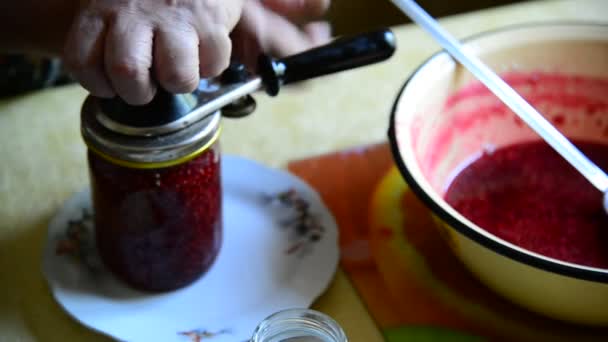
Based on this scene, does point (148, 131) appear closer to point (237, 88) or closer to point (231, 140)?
point (237, 88)

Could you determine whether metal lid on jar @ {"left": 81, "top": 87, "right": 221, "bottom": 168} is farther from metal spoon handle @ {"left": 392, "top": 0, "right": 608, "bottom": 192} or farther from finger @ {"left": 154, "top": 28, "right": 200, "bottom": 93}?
metal spoon handle @ {"left": 392, "top": 0, "right": 608, "bottom": 192}

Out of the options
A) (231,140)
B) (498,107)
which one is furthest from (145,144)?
(498,107)

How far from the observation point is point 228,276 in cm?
68

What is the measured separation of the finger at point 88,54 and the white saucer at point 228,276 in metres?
0.20

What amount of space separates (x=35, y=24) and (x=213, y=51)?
25 cm

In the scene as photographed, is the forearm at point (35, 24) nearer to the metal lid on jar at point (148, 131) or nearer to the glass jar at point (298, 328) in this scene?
the metal lid on jar at point (148, 131)

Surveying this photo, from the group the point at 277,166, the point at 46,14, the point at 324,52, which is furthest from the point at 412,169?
the point at 46,14

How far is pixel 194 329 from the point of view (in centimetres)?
62

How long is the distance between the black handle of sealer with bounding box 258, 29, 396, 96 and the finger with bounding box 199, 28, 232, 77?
0.19ft

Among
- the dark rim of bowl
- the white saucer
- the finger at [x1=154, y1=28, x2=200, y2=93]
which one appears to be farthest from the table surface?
the finger at [x1=154, y1=28, x2=200, y2=93]

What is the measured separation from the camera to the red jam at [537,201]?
0.65 m

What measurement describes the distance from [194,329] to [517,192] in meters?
0.33

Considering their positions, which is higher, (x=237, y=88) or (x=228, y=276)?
(x=237, y=88)

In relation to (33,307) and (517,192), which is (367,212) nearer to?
(517,192)
